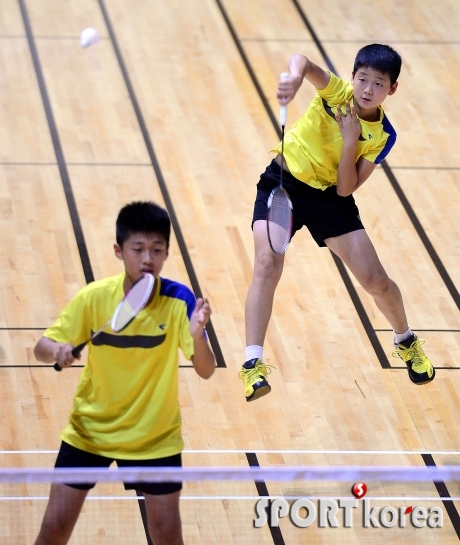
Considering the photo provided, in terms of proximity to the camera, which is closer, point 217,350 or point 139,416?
point 139,416

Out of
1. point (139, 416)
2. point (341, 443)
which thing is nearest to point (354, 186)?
point (341, 443)

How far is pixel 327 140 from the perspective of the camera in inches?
240

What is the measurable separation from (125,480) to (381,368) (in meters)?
3.65

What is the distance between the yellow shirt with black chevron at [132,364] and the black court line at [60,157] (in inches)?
139

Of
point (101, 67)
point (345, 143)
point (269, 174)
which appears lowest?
point (101, 67)

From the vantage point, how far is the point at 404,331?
666 centimetres

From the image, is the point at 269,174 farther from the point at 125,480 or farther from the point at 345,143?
the point at 125,480

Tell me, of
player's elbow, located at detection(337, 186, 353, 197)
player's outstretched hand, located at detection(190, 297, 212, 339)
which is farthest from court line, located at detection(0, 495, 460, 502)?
player's outstretched hand, located at detection(190, 297, 212, 339)

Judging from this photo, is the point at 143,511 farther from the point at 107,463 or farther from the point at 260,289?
the point at 107,463

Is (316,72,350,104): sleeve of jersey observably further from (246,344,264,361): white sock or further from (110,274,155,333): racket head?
(110,274,155,333): racket head

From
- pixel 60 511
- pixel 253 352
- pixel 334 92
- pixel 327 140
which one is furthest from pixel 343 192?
pixel 60 511

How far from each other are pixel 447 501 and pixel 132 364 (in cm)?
272

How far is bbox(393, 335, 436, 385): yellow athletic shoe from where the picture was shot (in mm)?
6645

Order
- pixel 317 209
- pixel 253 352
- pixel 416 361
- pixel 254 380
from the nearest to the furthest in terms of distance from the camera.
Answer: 1. pixel 254 380
2. pixel 253 352
3. pixel 317 209
4. pixel 416 361
